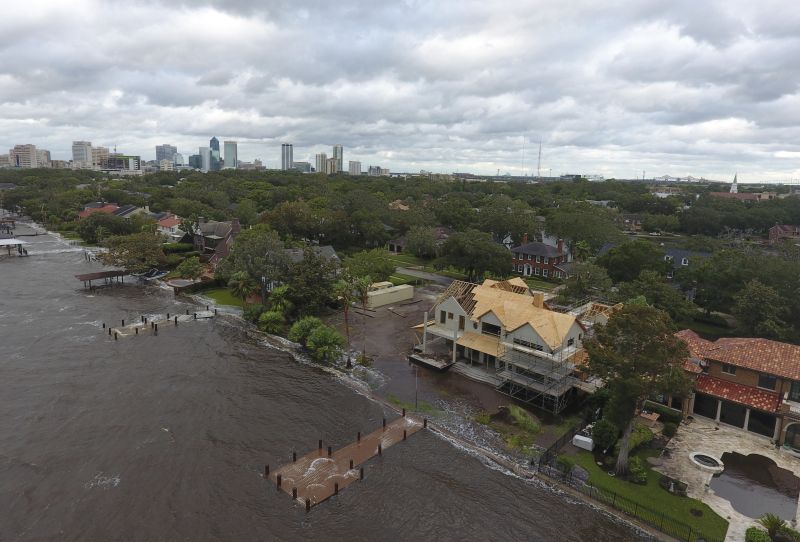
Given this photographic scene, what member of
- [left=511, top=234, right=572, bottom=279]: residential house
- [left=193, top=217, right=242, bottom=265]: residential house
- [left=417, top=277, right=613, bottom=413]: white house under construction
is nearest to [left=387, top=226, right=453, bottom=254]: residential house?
[left=511, top=234, right=572, bottom=279]: residential house

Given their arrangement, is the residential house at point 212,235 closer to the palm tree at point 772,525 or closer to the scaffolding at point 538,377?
the scaffolding at point 538,377

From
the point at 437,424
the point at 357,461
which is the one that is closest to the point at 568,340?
the point at 437,424

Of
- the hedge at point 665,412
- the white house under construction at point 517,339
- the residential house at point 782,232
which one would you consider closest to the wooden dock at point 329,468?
the white house under construction at point 517,339

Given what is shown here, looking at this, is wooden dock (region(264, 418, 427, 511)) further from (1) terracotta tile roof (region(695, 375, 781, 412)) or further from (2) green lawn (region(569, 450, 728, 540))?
(1) terracotta tile roof (region(695, 375, 781, 412))

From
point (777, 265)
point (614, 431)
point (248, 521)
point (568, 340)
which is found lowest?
point (248, 521)

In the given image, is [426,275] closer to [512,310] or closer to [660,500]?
[512,310]

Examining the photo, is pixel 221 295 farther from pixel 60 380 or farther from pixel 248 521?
pixel 248 521
